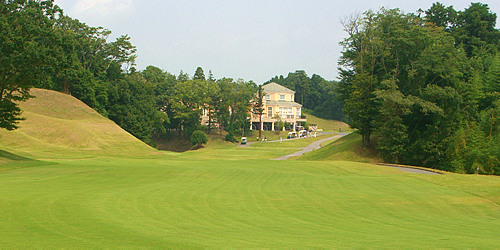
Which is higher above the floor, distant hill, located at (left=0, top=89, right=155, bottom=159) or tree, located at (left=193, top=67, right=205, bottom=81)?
tree, located at (left=193, top=67, right=205, bottom=81)

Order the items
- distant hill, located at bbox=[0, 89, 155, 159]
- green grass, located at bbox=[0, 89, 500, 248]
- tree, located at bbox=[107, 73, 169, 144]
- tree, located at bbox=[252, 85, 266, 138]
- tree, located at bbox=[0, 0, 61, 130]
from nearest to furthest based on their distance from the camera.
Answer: green grass, located at bbox=[0, 89, 500, 248], tree, located at bbox=[0, 0, 61, 130], distant hill, located at bbox=[0, 89, 155, 159], tree, located at bbox=[107, 73, 169, 144], tree, located at bbox=[252, 85, 266, 138]

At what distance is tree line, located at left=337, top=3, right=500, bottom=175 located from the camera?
47.3 m

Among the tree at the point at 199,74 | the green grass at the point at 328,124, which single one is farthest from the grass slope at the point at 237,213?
the green grass at the point at 328,124

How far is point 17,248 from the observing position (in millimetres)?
8398

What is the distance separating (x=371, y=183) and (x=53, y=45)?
26692 millimetres

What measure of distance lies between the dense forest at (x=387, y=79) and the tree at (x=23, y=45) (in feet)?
0.25

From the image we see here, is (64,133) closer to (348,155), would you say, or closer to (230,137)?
(348,155)

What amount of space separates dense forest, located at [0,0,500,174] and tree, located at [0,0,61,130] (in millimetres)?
76

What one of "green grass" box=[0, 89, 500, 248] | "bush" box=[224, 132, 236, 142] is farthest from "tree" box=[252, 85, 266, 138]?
"green grass" box=[0, 89, 500, 248]

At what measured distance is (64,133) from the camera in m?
60.7

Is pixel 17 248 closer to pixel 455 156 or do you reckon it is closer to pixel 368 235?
pixel 368 235

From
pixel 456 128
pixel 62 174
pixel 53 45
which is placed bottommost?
pixel 62 174

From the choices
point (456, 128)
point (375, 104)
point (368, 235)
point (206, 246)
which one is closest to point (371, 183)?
point (368, 235)

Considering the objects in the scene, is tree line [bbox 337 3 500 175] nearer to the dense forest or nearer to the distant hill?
the dense forest
